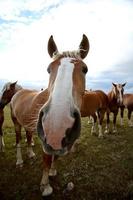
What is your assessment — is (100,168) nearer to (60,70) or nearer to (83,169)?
(83,169)

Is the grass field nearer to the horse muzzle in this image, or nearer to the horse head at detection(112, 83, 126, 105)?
the horse muzzle

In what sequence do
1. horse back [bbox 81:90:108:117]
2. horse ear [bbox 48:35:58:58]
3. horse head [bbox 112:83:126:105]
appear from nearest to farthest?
horse ear [bbox 48:35:58:58], horse back [bbox 81:90:108:117], horse head [bbox 112:83:126:105]

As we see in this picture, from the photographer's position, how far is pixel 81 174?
6.49 meters

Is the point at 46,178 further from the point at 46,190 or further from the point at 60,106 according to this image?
the point at 60,106

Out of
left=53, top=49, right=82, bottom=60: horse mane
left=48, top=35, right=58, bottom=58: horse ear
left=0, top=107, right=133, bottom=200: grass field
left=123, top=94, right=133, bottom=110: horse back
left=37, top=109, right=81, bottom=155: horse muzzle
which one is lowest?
left=0, top=107, right=133, bottom=200: grass field

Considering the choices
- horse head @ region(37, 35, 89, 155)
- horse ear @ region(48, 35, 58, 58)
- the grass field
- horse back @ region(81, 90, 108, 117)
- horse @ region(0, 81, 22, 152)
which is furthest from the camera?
horse back @ region(81, 90, 108, 117)

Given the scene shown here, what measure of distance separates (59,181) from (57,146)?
10.7ft

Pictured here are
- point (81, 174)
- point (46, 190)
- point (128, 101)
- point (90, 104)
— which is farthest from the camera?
point (128, 101)

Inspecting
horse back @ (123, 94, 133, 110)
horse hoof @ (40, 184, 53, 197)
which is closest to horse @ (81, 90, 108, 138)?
horse back @ (123, 94, 133, 110)

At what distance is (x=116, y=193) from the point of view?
5.36 meters

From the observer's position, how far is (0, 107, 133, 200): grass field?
5328mm

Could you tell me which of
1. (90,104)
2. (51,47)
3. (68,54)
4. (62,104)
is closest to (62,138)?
(62,104)

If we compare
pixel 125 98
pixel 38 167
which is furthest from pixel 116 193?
pixel 125 98

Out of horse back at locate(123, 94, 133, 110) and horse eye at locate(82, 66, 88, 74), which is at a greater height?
horse eye at locate(82, 66, 88, 74)
